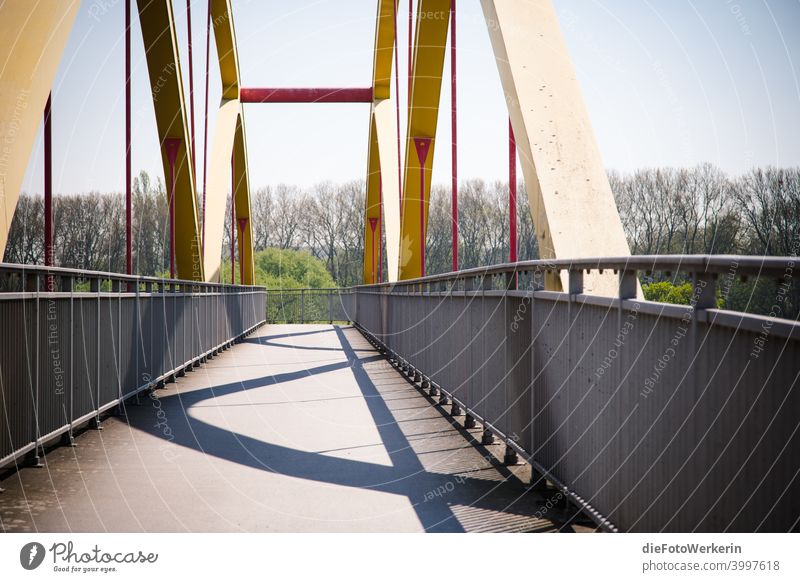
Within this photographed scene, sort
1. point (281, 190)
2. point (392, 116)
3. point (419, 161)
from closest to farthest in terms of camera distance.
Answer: point (419, 161) → point (392, 116) → point (281, 190)

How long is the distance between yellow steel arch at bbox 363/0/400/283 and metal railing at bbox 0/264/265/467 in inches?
454

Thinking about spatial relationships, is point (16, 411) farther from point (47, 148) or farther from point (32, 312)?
point (47, 148)

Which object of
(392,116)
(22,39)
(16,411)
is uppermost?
(392,116)

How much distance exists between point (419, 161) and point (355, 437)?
1156cm

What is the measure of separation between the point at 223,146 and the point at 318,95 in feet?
25.7

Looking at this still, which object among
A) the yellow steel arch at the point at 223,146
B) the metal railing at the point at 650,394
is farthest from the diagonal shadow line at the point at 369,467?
the yellow steel arch at the point at 223,146

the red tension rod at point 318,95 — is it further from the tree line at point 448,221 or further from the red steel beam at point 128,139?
the red steel beam at point 128,139

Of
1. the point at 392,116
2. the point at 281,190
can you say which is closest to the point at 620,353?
the point at 392,116

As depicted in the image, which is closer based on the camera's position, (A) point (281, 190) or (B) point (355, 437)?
(B) point (355, 437)

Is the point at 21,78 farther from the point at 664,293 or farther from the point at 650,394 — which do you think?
the point at 650,394

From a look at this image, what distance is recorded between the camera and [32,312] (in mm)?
5562

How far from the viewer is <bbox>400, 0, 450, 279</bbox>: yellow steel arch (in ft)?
50.0

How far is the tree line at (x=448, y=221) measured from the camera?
765 centimetres

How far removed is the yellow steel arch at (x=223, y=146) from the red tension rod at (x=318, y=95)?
5.39ft
